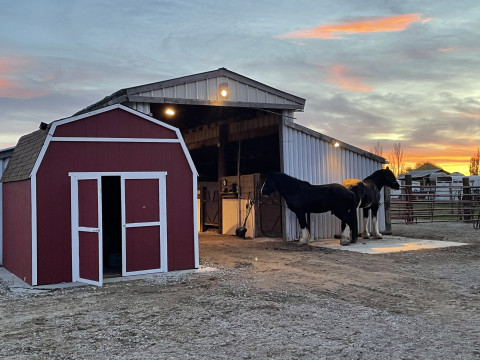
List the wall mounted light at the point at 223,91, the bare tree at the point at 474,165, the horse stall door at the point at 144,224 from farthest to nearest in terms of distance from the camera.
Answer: the bare tree at the point at 474,165 → the wall mounted light at the point at 223,91 → the horse stall door at the point at 144,224

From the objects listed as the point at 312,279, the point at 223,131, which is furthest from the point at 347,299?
the point at 223,131

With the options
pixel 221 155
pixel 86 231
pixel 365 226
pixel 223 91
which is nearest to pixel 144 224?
pixel 86 231

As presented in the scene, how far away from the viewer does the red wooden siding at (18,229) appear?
8289mm

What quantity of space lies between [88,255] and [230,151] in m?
9.86

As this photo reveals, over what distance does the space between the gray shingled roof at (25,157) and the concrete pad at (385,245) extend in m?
7.24

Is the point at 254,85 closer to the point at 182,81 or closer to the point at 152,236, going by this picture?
the point at 182,81

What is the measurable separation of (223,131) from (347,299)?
1088 cm

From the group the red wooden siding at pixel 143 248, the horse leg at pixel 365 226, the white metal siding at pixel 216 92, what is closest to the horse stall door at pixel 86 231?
the red wooden siding at pixel 143 248

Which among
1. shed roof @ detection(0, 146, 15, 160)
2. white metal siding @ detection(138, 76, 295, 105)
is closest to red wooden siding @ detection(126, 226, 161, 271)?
white metal siding @ detection(138, 76, 295, 105)

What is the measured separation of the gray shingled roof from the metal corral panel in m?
6.61

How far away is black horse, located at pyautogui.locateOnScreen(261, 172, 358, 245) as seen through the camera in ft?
41.8

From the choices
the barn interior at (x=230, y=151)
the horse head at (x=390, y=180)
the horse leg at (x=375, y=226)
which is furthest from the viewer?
the barn interior at (x=230, y=151)

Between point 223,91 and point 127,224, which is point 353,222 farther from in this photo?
point 127,224

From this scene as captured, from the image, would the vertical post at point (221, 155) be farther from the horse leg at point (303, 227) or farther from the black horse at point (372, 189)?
the black horse at point (372, 189)
